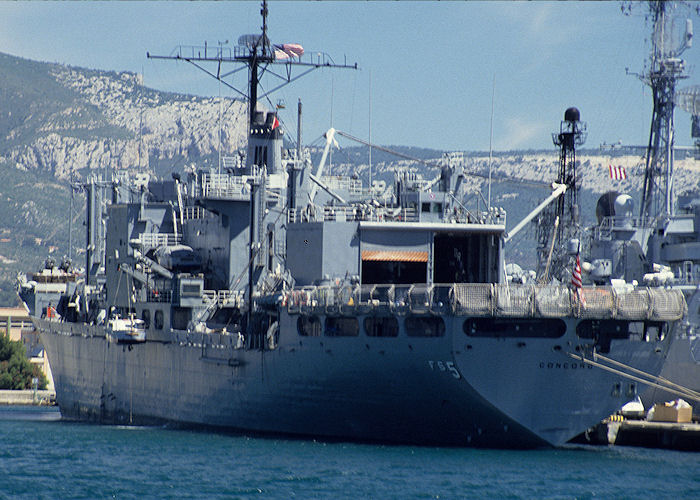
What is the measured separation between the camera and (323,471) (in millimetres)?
33531

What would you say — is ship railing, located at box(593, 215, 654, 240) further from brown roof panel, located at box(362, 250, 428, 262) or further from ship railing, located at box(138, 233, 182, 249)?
ship railing, located at box(138, 233, 182, 249)

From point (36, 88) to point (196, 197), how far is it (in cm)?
16006

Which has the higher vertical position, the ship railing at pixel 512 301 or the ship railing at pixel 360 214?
the ship railing at pixel 360 214

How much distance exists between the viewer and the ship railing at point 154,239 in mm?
50025

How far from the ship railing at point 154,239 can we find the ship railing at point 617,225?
18769 mm

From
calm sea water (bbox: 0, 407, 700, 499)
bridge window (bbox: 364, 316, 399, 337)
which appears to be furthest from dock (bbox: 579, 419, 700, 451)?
bridge window (bbox: 364, 316, 399, 337)

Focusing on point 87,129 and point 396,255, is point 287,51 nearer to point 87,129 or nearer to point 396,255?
Result: point 396,255

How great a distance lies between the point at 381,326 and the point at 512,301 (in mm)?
3957

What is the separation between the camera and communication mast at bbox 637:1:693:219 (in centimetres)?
5978

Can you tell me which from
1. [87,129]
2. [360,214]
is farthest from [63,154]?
[360,214]

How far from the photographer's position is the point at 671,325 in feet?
122

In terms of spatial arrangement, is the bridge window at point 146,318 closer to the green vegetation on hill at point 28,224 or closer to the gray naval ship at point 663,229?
the gray naval ship at point 663,229

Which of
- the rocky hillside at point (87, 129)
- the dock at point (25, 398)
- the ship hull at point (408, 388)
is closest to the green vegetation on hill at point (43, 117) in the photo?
the rocky hillside at point (87, 129)

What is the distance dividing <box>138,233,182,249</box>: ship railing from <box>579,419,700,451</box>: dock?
17.8 meters
